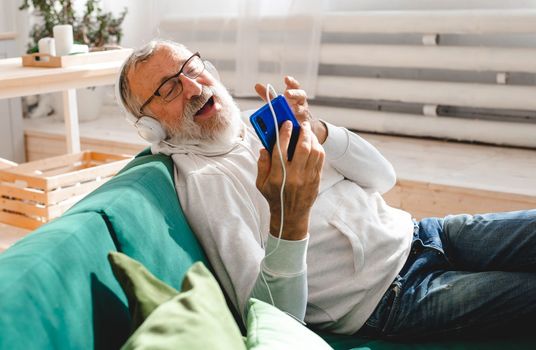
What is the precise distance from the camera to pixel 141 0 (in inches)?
170

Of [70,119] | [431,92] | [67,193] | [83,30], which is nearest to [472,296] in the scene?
[67,193]

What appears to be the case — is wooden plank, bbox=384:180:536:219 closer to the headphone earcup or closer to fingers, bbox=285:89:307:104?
fingers, bbox=285:89:307:104

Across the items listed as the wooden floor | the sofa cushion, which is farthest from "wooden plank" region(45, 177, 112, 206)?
the sofa cushion

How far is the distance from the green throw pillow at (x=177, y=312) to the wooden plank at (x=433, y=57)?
2.68m

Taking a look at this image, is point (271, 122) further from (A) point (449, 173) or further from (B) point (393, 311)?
(A) point (449, 173)

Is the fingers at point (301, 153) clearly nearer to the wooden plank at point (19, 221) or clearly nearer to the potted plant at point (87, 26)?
the wooden plank at point (19, 221)

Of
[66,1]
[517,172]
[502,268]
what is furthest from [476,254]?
[66,1]

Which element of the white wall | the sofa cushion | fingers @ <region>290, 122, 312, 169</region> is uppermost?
the white wall

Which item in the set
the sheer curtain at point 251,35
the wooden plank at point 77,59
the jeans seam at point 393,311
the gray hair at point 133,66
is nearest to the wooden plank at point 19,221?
the wooden plank at point 77,59

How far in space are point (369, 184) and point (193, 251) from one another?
0.54 m

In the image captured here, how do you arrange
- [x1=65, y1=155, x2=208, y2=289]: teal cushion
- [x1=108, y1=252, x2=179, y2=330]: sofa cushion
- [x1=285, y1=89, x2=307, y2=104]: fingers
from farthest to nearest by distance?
[x1=285, y1=89, x2=307, y2=104]: fingers → [x1=65, y1=155, x2=208, y2=289]: teal cushion → [x1=108, y1=252, x2=179, y2=330]: sofa cushion

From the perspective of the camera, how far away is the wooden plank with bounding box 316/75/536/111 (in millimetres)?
3357

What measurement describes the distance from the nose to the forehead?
0.11 feet

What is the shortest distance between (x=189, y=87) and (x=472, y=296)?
0.76 m
